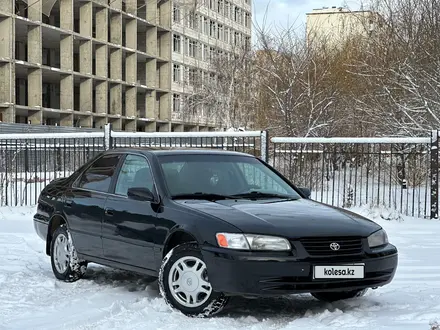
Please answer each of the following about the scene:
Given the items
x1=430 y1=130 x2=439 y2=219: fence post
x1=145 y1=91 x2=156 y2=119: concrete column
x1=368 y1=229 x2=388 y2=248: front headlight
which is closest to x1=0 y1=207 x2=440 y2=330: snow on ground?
x1=368 y1=229 x2=388 y2=248: front headlight

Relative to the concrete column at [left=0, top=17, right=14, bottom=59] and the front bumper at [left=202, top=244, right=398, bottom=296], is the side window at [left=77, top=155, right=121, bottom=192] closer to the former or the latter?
the front bumper at [left=202, top=244, right=398, bottom=296]

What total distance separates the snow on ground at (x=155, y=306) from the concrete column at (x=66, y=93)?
3874 cm

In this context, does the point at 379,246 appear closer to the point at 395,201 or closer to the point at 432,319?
the point at 432,319

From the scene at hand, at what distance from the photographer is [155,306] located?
6594 millimetres

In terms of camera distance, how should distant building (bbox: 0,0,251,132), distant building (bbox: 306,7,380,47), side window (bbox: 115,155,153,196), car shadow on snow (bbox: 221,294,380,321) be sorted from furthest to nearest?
distant building (bbox: 0,0,251,132) < distant building (bbox: 306,7,380,47) < side window (bbox: 115,155,153,196) < car shadow on snow (bbox: 221,294,380,321)

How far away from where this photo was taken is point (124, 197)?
7.44 meters

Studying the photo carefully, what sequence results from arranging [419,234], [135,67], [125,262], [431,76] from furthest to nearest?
1. [135,67]
2. [431,76]
3. [419,234]
4. [125,262]

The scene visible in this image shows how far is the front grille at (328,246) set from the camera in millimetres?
5953

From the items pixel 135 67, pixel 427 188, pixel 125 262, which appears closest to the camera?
pixel 125 262

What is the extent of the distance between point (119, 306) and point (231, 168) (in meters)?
1.89

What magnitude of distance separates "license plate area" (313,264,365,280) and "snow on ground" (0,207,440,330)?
1.18 ft

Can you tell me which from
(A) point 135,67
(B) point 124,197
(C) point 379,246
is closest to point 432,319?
(C) point 379,246

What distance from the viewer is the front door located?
6879 millimetres

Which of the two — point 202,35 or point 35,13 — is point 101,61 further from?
point 202,35
